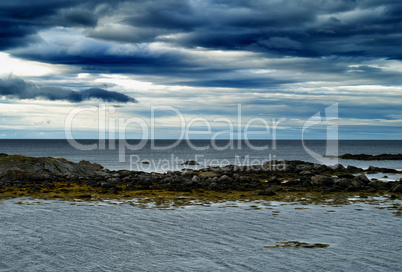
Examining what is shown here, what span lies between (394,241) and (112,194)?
720 inches

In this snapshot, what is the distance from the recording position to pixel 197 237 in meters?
13.5

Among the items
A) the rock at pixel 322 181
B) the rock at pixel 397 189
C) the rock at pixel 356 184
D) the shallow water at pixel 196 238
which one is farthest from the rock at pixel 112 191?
the rock at pixel 397 189

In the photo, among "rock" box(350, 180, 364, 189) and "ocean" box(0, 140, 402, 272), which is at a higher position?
"ocean" box(0, 140, 402, 272)

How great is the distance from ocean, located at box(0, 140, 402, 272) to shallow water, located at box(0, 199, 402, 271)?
0.10 feet

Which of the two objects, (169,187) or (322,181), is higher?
(322,181)

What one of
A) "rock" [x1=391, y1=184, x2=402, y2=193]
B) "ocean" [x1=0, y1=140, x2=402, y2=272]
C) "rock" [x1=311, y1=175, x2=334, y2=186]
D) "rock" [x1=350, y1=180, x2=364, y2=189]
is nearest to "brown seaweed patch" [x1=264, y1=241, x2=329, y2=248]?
"ocean" [x1=0, y1=140, x2=402, y2=272]

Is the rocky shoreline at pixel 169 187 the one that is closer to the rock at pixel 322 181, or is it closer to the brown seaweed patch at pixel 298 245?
the rock at pixel 322 181

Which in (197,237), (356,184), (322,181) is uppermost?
(197,237)

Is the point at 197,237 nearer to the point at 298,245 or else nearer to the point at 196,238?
the point at 196,238

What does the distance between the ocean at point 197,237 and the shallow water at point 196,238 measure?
29mm

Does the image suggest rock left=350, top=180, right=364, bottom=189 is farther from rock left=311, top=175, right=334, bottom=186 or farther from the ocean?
the ocean

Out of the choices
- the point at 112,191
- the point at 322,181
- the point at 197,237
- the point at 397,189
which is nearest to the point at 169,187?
the point at 112,191

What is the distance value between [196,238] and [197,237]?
6.0 inches

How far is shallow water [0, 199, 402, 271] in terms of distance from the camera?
34.4 feet
